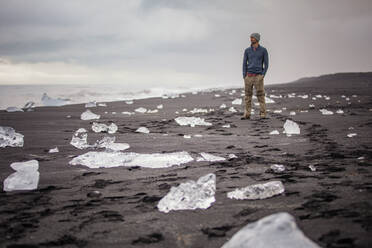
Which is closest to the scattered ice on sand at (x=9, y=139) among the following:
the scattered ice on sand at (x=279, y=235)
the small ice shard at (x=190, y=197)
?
the small ice shard at (x=190, y=197)

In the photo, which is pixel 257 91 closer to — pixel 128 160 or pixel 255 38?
pixel 255 38

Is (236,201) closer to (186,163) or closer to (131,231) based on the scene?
(131,231)

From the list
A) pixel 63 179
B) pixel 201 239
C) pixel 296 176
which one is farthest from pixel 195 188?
pixel 63 179

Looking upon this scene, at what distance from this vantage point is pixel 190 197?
1.97 m

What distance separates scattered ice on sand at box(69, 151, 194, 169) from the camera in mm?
3047

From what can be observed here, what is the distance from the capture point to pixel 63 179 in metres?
2.61

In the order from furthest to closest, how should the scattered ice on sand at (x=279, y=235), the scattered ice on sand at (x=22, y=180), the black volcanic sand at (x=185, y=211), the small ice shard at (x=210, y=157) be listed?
the small ice shard at (x=210, y=157) < the scattered ice on sand at (x=22, y=180) < the black volcanic sand at (x=185, y=211) < the scattered ice on sand at (x=279, y=235)

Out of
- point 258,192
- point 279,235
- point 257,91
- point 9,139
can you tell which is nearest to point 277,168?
point 258,192

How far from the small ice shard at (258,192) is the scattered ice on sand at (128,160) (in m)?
1.04

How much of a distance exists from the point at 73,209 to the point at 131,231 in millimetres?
Result: 532

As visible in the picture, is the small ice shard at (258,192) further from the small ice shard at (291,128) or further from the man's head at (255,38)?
the man's head at (255,38)

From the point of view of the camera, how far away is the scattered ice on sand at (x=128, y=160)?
3.05m

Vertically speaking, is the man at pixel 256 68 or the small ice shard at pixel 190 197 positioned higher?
the man at pixel 256 68

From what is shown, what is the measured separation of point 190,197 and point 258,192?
47 cm
